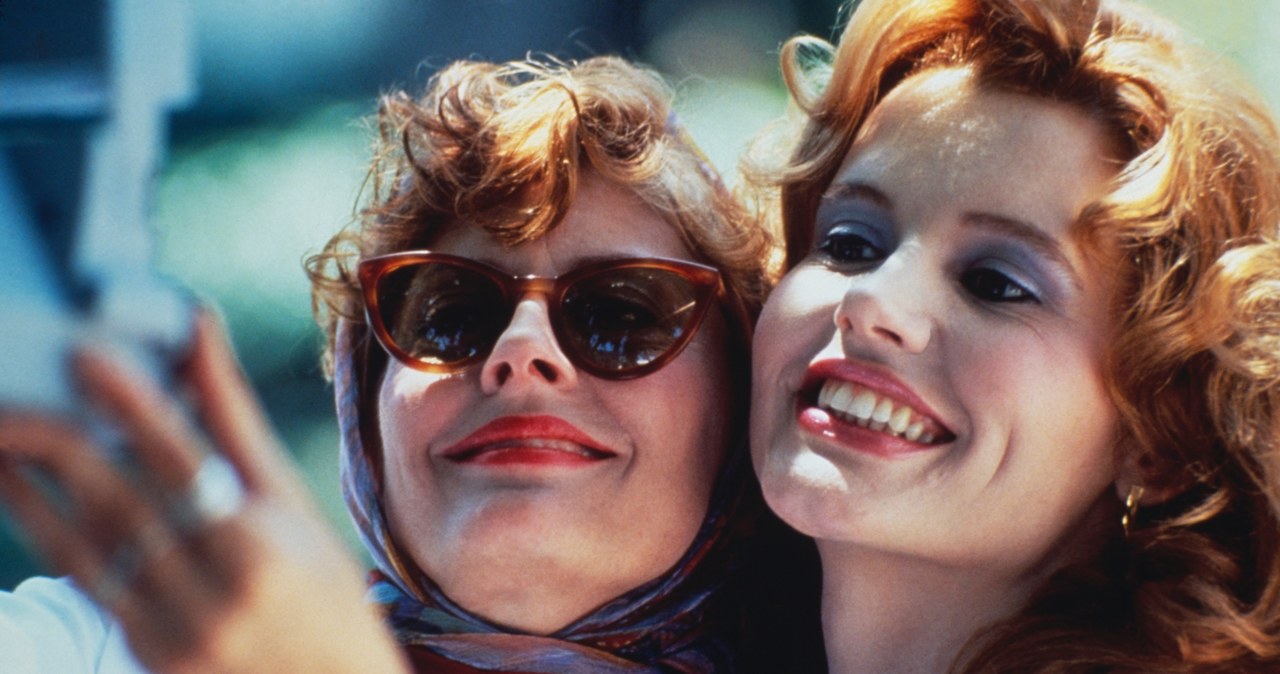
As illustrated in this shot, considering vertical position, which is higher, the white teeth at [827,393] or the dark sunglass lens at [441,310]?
the dark sunglass lens at [441,310]

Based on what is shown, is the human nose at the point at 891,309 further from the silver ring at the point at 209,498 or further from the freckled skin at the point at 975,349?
the silver ring at the point at 209,498

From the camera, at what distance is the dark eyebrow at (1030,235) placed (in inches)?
51.6

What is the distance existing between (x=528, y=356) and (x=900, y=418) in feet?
1.30

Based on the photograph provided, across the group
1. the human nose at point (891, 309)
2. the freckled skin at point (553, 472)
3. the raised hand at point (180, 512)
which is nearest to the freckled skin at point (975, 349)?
the human nose at point (891, 309)

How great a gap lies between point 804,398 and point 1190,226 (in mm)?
426

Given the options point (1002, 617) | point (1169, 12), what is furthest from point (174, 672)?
point (1169, 12)

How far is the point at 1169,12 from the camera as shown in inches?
60.1

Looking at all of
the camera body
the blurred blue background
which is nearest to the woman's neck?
the blurred blue background

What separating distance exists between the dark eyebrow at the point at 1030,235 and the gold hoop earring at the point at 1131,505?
0.24 metres

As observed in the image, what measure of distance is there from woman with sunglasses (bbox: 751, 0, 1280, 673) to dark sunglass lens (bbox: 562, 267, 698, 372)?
4.4 inches

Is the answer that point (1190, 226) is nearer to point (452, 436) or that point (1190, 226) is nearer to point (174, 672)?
point (452, 436)

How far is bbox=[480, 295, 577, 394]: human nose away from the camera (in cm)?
141

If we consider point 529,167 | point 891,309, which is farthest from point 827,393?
point 529,167

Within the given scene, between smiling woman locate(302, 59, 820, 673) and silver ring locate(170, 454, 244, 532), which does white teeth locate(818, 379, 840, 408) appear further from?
silver ring locate(170, 454, 244, 532)
